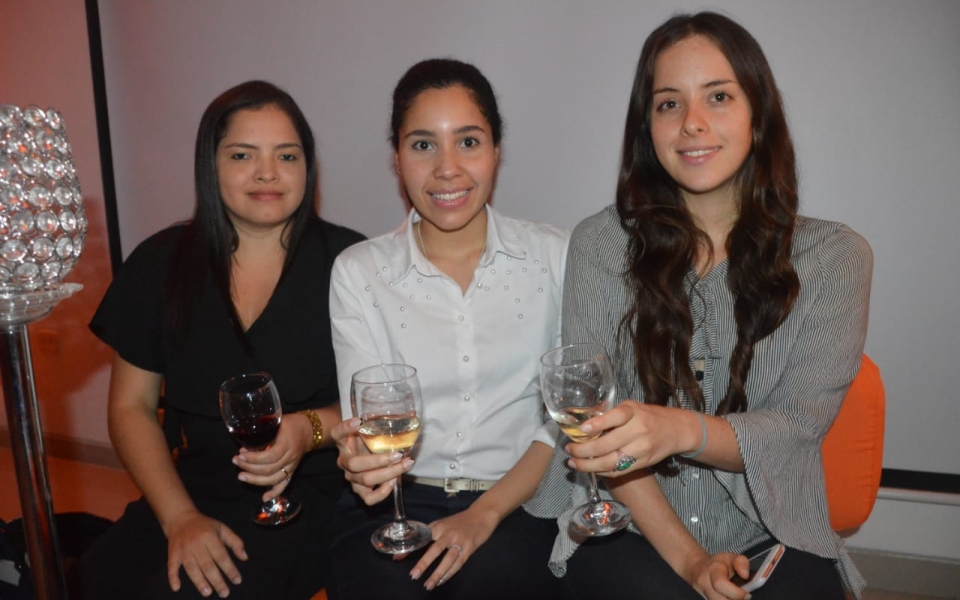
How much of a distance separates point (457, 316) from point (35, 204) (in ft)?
3.65

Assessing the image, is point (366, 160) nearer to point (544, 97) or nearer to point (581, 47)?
point (544, 97)

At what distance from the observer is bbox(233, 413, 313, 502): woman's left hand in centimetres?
171

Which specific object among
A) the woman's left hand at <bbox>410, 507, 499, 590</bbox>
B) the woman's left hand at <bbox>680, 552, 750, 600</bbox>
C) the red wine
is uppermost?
the red wine

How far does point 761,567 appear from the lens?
149cm

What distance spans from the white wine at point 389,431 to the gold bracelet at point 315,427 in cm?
54

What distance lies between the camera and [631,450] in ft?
4.43

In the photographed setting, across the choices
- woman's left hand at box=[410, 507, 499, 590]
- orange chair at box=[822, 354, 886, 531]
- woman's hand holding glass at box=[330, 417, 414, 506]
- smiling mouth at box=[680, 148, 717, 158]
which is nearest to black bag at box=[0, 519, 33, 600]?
woman's hand holding glass at box=[330, 417, 414, 506]

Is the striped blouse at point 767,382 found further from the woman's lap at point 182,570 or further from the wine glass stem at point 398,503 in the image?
the woman's lap at point 182,570

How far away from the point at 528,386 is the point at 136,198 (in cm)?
236

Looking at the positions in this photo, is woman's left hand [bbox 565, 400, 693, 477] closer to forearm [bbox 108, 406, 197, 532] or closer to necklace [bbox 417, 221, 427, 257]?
necklace [bbox 417, 221, 427, 257]

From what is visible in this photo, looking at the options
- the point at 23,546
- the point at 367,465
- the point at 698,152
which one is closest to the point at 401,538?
the point at 367,465

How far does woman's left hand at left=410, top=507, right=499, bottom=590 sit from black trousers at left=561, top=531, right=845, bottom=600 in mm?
214

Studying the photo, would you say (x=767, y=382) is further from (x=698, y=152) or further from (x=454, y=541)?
(x=454, y=541)

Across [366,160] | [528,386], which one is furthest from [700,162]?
[366,160]
